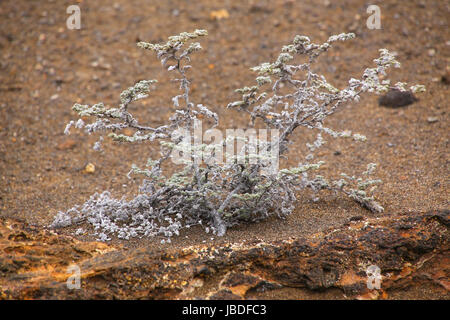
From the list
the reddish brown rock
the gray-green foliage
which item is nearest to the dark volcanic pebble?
the gray-green foliage

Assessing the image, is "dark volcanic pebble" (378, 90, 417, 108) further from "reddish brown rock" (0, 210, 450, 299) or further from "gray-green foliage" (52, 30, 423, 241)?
"reddish brown rock" (0, 210, 450, 299)

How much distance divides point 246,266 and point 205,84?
4.36 metres

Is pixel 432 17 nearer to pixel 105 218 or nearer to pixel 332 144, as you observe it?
pixel 332 144

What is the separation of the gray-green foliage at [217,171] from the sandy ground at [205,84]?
174 mm

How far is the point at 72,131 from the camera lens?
6.59 metres

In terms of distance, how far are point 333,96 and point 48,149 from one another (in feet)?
13.0

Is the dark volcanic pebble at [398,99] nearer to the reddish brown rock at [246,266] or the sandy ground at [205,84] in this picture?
the sandy ground at [205,84]

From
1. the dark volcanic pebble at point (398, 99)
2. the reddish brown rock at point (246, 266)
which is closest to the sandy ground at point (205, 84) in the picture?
the dark volcanic pebble at point (398, 99)

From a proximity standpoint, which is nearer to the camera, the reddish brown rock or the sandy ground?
the reddish brown rock

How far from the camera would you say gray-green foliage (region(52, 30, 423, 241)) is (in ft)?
12.1

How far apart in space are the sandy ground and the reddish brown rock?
1.92 ft

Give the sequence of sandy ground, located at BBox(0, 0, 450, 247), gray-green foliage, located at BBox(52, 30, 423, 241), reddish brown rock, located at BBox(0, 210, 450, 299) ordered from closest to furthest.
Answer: reddish brown rock, located at BBox(0, 210, 450, 299) < gray-green foliage, located at BBox(52, 30, 423, 241) < sandy ground, located at BBox(0, 0, 450, 247)

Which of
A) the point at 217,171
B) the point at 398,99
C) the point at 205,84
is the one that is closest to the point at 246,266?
the point at 217,171

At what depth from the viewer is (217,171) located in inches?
156
